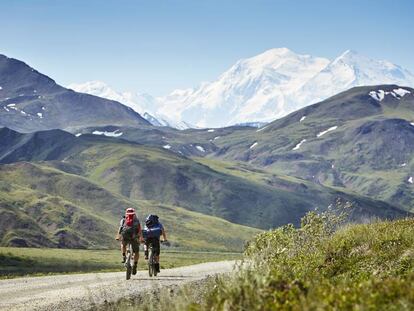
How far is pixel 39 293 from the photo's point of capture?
77.5 ft

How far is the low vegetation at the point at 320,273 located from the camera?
952cm

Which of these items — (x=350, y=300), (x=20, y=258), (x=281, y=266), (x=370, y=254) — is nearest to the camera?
(x=350, y=300)

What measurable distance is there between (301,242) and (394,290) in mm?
14717

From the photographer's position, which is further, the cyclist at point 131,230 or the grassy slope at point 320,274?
the cyclist at point 131,230

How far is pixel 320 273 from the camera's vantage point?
18578mm

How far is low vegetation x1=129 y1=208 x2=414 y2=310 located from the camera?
9516 mm

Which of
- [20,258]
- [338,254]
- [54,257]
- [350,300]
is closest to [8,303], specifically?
[338,254]

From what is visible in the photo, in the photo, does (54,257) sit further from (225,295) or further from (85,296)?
(225,295)

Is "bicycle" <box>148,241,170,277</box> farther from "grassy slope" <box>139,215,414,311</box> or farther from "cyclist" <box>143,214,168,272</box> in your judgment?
"grassy slope" <box>139,215,414,311</box>

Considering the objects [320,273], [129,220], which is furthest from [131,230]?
[320,273]

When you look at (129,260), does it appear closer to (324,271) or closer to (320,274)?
(324,271)

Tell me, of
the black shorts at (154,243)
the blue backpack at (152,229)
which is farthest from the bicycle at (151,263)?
the blue backpack at (152,229)

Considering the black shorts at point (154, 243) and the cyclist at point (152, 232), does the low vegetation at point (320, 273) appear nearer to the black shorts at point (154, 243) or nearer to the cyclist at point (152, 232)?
the cyclist at point (152, 232)

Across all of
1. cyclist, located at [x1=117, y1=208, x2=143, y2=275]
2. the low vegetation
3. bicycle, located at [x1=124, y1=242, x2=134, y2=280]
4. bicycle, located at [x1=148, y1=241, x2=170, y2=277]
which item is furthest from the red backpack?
the low vegetation
